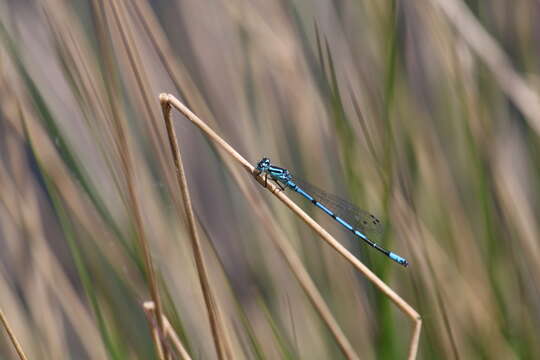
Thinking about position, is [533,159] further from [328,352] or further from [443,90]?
[328,352]

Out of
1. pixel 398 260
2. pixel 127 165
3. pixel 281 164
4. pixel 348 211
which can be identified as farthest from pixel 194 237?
pixel 281 164

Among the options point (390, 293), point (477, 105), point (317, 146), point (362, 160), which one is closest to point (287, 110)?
point (317, 146)


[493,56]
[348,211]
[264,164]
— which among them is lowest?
[348,211]

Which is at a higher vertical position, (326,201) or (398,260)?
(326,201)

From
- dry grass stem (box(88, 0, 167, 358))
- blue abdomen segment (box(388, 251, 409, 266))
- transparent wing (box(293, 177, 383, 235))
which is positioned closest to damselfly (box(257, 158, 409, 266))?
transparent wing (box(293, 177, 383, 235))

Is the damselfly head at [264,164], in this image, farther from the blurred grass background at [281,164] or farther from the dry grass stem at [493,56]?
the dry grass stem at [493,56]

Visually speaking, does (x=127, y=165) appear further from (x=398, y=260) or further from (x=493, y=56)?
(x=493, y=56)

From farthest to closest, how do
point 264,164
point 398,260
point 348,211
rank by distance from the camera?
point 264,164 < point 348,211 < point 398,260
